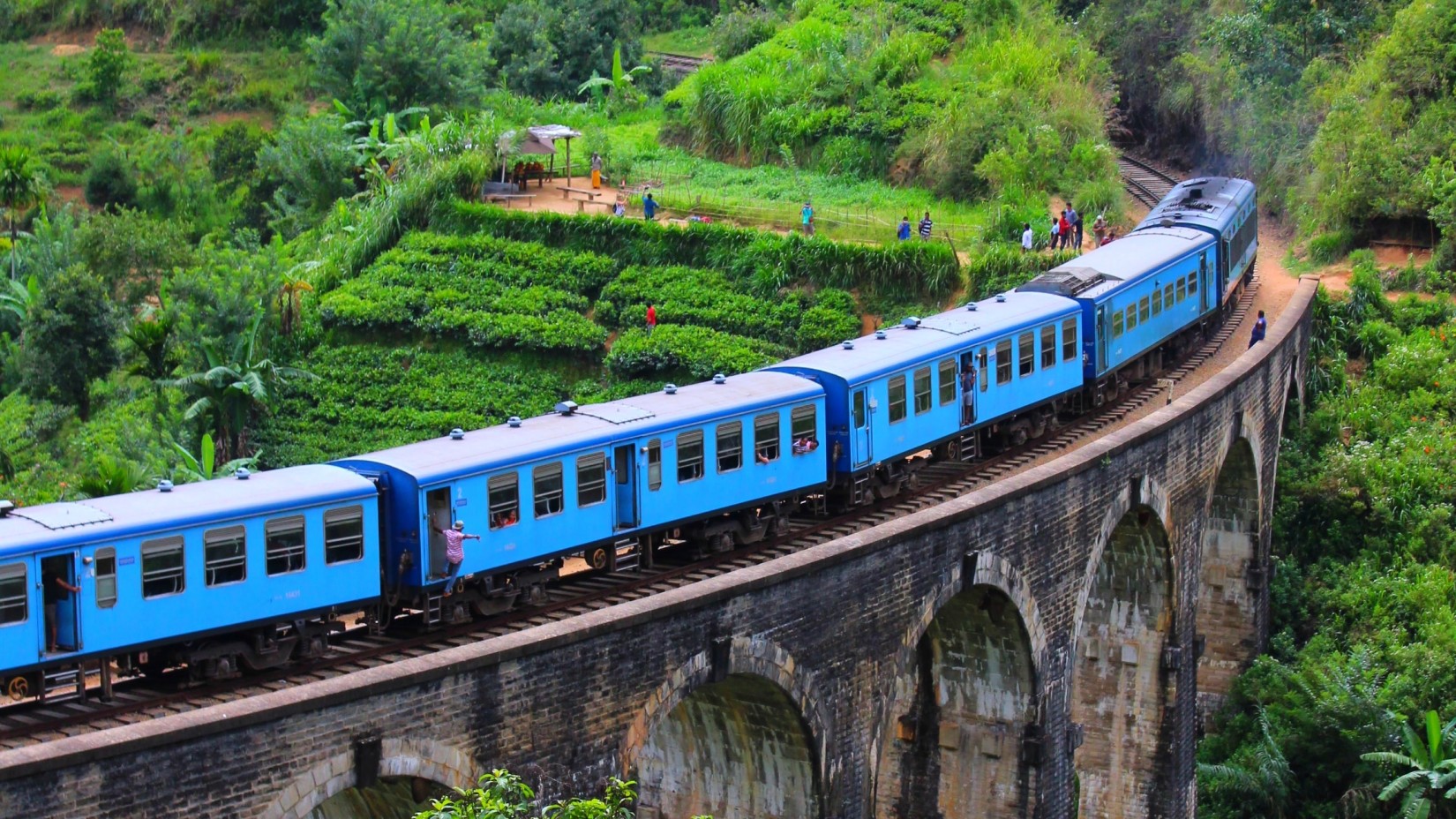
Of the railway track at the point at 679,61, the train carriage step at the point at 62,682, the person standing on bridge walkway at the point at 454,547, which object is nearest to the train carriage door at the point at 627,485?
the person standing on bridge walkway at the point at 454,547

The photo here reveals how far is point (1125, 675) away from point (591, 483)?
43.9 ft

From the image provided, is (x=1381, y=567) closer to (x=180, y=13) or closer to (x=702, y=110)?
(x=702, y=110)

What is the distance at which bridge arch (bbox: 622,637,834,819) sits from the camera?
17344 mm

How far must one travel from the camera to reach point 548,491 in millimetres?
19219

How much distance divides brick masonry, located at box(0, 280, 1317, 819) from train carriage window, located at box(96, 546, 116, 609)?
255cm

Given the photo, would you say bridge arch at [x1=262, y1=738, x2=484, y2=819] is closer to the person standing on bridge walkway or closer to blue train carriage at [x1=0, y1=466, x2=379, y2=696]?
blue train carriage at [x1=0, y1=466, x2=379, y2=696]

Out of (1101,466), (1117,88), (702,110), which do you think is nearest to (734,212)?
(702,110)

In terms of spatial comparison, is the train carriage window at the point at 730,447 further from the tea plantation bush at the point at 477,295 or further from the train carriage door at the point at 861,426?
the tea plantation bush at the point at 477,295

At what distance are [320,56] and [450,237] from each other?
1328 cm

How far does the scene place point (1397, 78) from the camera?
4625 centimetres

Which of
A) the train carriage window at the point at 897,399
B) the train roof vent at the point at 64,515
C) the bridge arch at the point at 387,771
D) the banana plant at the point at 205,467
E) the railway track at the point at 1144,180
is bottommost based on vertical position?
the banana plant at the point at 205,467

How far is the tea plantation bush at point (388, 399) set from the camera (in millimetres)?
37750

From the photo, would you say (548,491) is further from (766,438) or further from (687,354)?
(687,354)

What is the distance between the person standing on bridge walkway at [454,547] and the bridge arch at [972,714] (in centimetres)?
706
